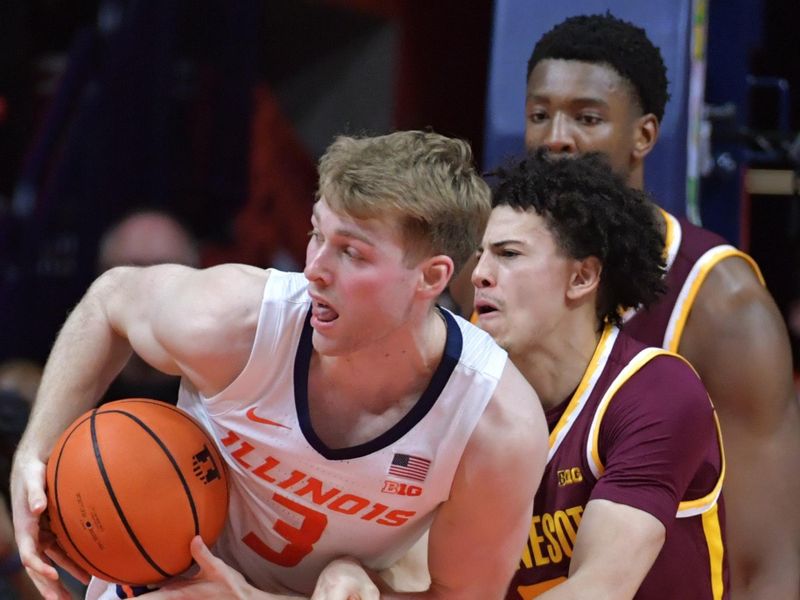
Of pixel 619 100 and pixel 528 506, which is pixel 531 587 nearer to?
pixel 528 506

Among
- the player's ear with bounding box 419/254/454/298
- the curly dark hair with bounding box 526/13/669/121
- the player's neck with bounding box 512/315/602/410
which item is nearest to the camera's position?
the player's ear with bounding box 419/254/454/298

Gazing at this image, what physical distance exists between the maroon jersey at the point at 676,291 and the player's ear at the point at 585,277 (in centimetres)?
47

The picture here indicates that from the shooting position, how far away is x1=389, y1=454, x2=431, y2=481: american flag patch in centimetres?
311

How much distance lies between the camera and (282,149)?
8594 mm

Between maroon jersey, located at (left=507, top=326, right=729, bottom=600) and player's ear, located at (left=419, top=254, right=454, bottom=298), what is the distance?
22.3 inches

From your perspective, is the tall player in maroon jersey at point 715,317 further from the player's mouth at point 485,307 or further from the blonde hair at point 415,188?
the blonde hair at point 415,188

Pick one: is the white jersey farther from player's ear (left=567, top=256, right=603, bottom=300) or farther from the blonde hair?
player's ear (left=567, top=256, right=603, bottom=300)

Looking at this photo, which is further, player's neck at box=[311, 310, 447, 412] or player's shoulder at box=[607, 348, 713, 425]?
player's shoulder at box=[607, 348, 713, 425]

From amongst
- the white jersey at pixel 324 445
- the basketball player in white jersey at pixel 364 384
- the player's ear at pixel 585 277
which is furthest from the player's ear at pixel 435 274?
the player's ear at pixel 585 277

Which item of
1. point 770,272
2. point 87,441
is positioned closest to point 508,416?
point 87,441

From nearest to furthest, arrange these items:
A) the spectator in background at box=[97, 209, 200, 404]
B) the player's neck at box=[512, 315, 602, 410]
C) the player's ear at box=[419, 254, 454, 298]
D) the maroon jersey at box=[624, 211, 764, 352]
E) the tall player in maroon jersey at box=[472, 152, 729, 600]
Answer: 1. the player's ear at box=[419, 254, 454, 298]
2. the tall player in maroon jersey at box=[472, 152, 729, 600]
3. the player's neck at box=[512, 315, 602, 410]
4. the maroon jersey at box=[624, 211, 764, 352]
5. the spectator in background at box=[97, 209, 200, 404]

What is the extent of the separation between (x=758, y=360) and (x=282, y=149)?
4947 millimetres

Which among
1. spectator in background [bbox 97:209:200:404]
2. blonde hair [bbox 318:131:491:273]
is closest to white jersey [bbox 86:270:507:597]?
blonde hair [bbox 318:131:491:273]

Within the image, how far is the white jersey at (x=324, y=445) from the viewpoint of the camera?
3.09 meters
